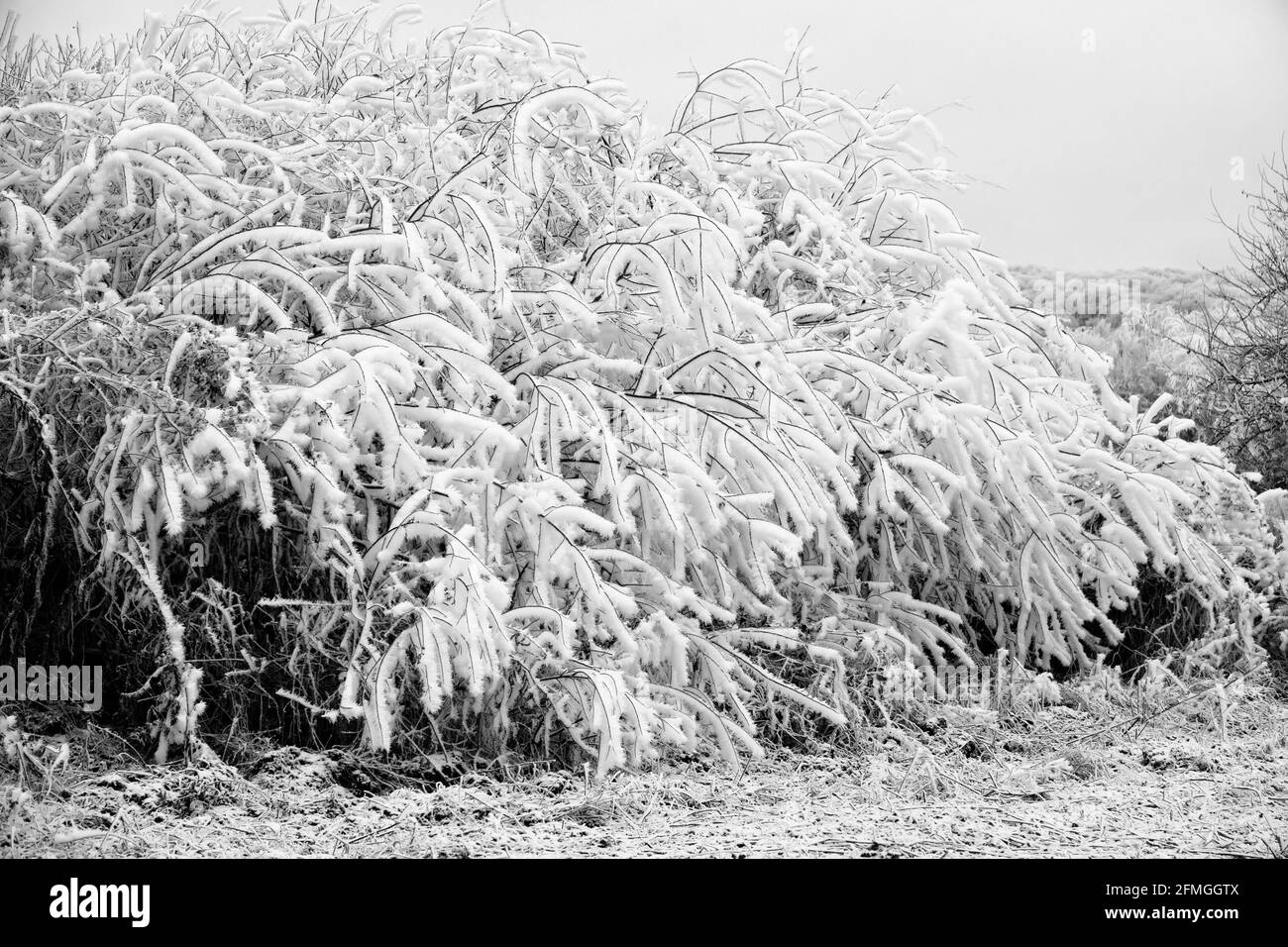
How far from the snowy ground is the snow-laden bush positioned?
0.19 meters

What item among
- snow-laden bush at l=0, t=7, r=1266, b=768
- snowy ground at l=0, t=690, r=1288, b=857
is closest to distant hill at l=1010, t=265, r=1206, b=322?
snow-laden bush at l=0, t=7, r=1266, b=768

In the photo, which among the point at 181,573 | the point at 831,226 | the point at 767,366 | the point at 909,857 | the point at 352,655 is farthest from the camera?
the point at 831,226

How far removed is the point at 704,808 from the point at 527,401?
54.2 inches

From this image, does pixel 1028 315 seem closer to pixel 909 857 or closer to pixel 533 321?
pixel 533 321

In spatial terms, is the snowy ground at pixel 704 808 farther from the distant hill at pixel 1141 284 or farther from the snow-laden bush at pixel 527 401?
the distant hill at pixel 1141 284

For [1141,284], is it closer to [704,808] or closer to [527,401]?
[527,401]

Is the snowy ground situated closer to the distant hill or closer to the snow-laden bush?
the snow-laden bush

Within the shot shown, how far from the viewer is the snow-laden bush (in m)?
3.45

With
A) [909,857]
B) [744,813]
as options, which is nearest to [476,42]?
[744,813]

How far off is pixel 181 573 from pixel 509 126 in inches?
74.5

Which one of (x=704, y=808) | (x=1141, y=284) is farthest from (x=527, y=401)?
(x=1141, y=284)

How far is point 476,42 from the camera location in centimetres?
525

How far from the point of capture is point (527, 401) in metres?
3.97
